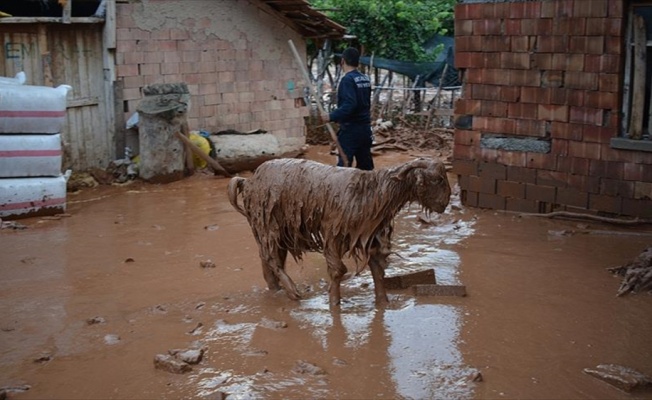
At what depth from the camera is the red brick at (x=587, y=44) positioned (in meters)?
8.30

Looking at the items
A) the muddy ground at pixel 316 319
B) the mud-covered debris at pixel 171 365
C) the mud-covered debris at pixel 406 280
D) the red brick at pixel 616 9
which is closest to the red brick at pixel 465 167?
the muddy ground at pixel 316 319

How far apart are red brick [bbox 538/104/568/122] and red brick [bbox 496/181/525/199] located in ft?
2.88

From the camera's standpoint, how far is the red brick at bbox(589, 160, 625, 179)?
27.6ft

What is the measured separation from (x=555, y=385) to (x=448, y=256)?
313 cm

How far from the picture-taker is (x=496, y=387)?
454 cm

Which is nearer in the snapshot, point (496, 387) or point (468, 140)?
point (496, 387)

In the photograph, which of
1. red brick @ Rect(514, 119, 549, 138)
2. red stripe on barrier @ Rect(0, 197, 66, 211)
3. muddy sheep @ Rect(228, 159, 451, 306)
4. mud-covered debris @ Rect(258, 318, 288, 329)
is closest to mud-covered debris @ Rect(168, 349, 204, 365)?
mud-covered debris @ Rect(258, 318, 288, 329)

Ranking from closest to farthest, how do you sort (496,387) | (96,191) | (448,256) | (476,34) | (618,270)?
(496,387)
(618,270)
(448,256)
(476,34)
(96,191)

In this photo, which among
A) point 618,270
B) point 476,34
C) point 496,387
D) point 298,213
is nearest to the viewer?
point 496,387

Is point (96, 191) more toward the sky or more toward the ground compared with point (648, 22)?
more toward the ground

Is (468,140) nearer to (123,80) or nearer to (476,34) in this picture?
(476,34)

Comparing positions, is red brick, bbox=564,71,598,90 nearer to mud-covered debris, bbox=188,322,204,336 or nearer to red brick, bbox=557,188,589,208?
red brick, bbox=557,188,589,208

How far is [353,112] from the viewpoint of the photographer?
8.23m

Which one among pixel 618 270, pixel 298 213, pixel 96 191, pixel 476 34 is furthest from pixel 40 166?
pixel 618 270
